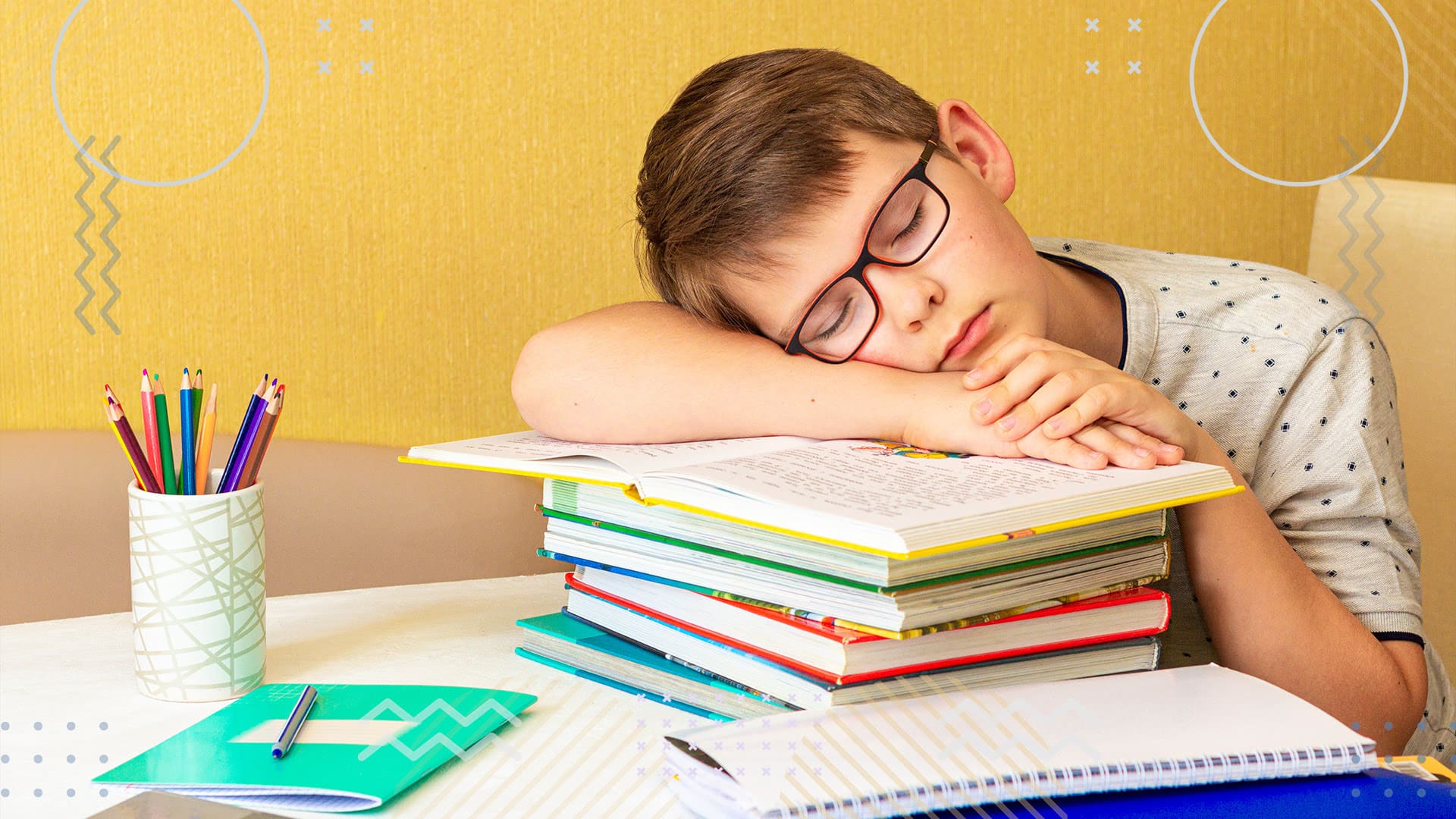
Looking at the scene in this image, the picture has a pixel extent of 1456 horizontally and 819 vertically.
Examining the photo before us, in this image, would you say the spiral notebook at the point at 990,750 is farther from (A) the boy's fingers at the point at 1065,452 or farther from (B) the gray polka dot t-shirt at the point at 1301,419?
(B) the gray polka dot t-shirt at the point at 1301,419

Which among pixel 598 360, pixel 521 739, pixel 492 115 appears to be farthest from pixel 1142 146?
pixel 521 739

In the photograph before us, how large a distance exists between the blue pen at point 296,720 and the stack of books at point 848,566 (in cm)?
14

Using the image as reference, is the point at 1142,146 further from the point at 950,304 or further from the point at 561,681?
the point at 561,681

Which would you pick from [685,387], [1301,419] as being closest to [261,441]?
[685,387]

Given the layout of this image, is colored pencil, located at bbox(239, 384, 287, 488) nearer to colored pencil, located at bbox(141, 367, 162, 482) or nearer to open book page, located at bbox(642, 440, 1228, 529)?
colored pencil, located at bbox(141, 367, 162, 482)

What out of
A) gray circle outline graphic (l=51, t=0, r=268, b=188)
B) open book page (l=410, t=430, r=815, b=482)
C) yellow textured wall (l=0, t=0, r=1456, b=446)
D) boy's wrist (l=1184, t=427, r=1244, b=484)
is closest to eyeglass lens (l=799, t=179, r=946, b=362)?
open book page (l=410, t=430, r=815, b=482)

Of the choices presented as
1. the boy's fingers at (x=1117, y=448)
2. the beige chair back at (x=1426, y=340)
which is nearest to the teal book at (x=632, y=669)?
the boy's fingers at (x=1117, y=448)

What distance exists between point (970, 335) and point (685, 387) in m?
0.19

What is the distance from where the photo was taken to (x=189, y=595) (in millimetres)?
620

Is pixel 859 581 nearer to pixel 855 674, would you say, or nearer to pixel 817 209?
pixel 855 674

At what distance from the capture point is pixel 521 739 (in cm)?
57

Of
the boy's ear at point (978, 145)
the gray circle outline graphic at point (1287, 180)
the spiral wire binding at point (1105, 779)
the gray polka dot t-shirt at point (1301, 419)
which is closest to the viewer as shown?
the spiral wire binding at point (1105, 779)

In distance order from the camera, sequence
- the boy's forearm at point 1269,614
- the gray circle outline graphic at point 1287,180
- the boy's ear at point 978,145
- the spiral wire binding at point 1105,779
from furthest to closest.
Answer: the gray circle outline graphic at point 1287,180 → the boy's ear at point 978,145 → the boy's forearm at point 1269,614 → the spiral wire binding at point 1105,779

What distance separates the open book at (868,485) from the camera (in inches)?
19.0
